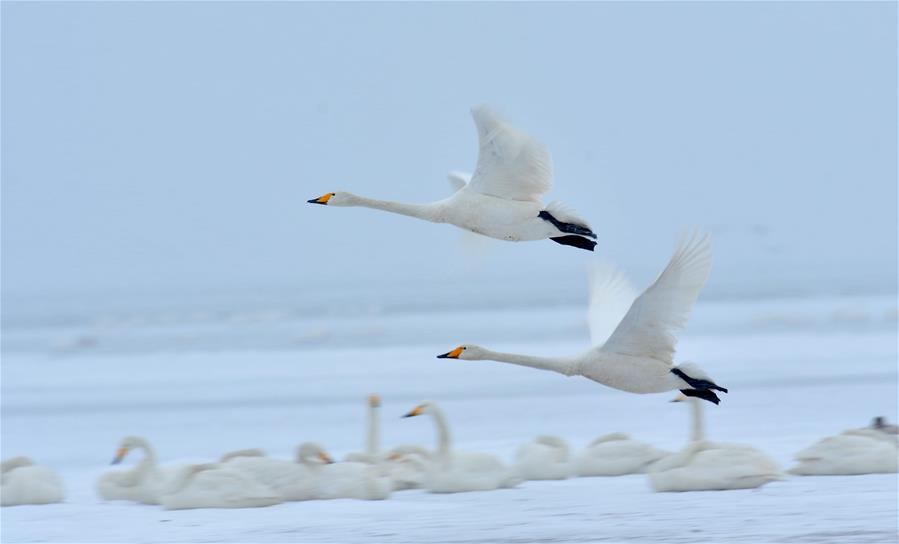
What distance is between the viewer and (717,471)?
9.35m

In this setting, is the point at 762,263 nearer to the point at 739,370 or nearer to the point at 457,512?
the point at 739,370

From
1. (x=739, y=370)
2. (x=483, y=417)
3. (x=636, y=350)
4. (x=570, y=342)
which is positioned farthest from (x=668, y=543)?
(x=570, y=342)

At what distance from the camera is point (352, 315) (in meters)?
33.4

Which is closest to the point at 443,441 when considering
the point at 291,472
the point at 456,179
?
the point at 291,472

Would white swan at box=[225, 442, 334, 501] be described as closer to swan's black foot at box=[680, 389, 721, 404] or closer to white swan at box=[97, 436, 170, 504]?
white swan at box=[97, 436, 170, 504]

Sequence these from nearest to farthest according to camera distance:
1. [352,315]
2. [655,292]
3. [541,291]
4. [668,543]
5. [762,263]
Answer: [655,292] → [668,543] → [352,315] → [541,291] → [762,263]

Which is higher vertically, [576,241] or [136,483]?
[576,241]

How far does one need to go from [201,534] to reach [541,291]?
37375 millimetres

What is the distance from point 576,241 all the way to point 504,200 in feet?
1.49

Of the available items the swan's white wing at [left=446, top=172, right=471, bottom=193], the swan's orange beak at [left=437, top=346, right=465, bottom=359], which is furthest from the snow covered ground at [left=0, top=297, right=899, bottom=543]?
the swan's white wing at [left=446, top=172, right=471, bottom=193]

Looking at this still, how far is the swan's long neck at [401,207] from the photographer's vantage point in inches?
316

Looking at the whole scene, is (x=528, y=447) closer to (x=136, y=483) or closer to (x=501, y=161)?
(x=136, y=483)

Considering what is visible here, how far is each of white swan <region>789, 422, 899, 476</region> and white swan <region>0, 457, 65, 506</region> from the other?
4346mm

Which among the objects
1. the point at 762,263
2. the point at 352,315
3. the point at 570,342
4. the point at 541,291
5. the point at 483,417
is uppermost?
the point at 762,263
